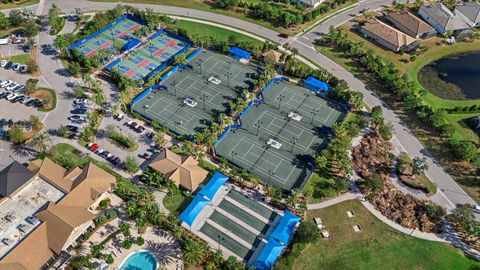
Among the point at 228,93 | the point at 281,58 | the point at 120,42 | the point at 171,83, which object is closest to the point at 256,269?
the point at 228,93

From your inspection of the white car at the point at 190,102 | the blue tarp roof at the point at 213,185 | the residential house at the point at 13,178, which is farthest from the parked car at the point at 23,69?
the blue tarp roof at the point at 213,185

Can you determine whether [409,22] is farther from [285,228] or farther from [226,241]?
[226,241]

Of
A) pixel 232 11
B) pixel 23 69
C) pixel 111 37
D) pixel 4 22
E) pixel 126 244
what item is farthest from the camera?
pixel 232 11

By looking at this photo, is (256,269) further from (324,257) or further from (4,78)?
(4,78)

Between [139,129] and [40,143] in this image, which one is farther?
[139,129]

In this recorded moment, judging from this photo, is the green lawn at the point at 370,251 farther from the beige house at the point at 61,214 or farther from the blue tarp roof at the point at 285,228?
the beige house at the point at 61,214

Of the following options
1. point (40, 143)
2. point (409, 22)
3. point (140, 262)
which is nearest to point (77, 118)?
point (40, 143)
